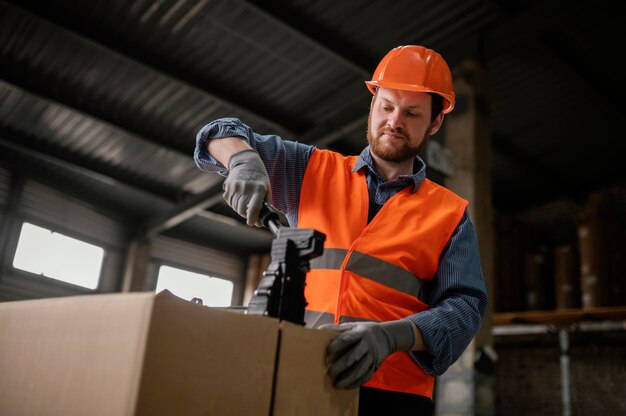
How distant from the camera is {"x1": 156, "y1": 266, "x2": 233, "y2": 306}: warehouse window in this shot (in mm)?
12320

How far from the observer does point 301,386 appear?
1179 mm

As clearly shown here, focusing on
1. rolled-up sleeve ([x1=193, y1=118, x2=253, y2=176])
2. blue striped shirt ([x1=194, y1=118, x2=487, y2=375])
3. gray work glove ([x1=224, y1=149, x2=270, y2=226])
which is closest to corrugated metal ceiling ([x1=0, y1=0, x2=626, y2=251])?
blue striped shirt ([x1=194, y1=118, x2=487, y2=375])

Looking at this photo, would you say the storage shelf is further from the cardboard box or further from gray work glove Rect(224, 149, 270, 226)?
the cardboard box

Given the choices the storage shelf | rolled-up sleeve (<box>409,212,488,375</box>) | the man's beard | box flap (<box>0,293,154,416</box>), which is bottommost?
box flap (<box>0,293,154,416</box>)

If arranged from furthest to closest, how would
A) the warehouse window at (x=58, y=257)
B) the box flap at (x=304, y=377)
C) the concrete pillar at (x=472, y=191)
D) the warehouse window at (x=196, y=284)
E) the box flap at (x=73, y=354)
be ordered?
the warehouse window at (x=196, y=284), the warehouse window at (x=58, y=257), the concrete pillar at (x=472, y=191), the box flap at (x=304, y=377), the box flap at (x=73, y=354)

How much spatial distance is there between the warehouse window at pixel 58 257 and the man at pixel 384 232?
28.9ft

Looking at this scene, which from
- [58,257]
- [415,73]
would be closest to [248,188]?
[415,73]

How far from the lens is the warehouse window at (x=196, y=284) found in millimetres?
12320

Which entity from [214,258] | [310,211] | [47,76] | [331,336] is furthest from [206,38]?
[214,258]

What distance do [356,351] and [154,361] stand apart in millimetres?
496

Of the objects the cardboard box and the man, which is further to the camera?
the man

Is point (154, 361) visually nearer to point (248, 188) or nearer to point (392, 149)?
point (248, 188)

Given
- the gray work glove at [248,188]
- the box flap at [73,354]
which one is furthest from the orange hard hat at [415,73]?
the box flap at [73,354]

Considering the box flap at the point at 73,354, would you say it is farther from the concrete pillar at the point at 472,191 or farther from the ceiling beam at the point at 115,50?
the ceiling beam at the point at 115,50
